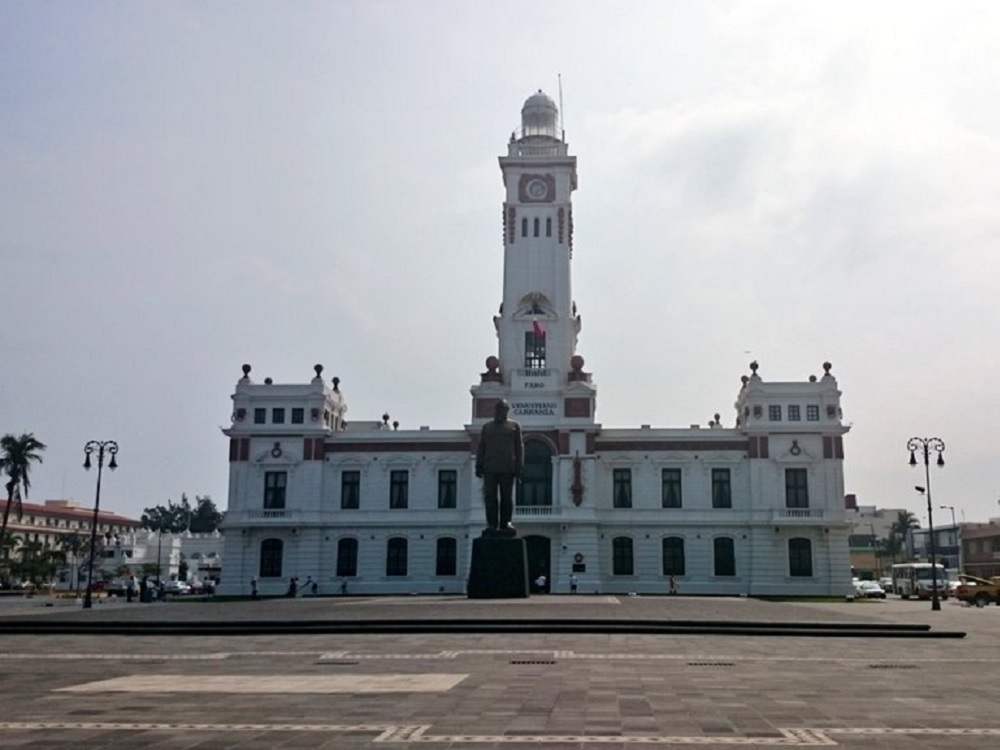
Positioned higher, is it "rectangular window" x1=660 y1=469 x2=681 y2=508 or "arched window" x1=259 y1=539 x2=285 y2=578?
"rectangular window" x1=660 y1=469 x2=681 y2=508

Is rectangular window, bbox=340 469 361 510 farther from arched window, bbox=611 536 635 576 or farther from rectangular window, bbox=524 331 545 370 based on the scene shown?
arched window, bbox=611 536 635 576

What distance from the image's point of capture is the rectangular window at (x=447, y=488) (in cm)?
5691

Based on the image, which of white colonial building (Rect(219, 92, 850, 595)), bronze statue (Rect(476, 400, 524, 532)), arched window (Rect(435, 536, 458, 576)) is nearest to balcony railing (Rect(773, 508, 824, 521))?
white colonial building (Rect(219, 92, 850, 595))

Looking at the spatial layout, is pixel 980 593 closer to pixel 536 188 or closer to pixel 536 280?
pixel 536 280

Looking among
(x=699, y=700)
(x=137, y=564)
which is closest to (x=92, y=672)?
(x=699, y=700)

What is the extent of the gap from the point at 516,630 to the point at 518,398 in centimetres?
3448

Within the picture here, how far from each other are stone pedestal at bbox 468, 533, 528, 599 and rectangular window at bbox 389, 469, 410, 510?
81.3 ft

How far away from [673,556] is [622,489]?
448 centimetres

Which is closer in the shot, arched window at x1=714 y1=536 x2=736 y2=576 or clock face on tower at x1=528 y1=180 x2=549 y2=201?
arched window at x1=714 y1=536 x2=736 y2=576

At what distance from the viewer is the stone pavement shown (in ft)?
30.5

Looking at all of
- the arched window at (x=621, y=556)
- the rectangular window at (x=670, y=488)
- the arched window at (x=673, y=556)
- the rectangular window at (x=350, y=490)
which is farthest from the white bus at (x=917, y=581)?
the rectangular window at (x=350, y=490)

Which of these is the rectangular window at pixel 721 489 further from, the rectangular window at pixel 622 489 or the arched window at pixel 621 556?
the arched window at pixel 621 556

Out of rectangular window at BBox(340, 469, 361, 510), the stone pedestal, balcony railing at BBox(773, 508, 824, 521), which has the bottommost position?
the stone pedestal

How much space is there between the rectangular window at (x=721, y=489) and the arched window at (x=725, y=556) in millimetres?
1822
